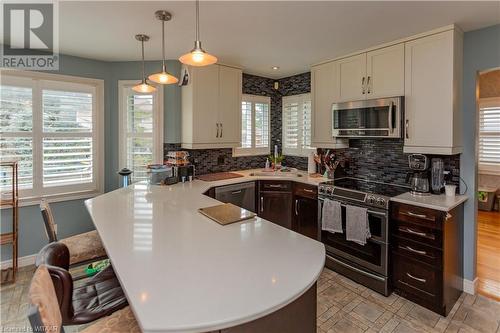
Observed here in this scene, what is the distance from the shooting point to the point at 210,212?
6.61 ft

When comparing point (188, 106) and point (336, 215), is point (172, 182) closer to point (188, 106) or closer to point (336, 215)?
point (188, 106)

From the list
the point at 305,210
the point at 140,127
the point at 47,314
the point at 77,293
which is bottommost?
the point at 77,293

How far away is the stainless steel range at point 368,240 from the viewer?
8.54ft

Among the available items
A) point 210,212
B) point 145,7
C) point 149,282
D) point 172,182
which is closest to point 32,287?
point 149,282

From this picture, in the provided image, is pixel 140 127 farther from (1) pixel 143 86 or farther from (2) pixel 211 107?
(1) pixel 143 86

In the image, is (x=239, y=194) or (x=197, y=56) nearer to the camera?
(x=197, y=56)

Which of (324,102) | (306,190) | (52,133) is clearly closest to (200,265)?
(306,190)

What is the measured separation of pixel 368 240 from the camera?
271 centimetres

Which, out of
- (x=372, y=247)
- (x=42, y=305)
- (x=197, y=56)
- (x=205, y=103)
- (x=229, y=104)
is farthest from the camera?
(x=229, y=104)

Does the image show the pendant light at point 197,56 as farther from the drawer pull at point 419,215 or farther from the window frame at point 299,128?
the window frame at point 299,128

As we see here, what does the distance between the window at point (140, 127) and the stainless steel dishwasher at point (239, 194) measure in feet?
3.30

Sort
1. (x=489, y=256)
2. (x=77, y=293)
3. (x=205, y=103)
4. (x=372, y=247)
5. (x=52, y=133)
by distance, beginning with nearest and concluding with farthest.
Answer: (x=77, y=293) < (x=372, y=247) < (x=52, y=133) < (x=489, y=256) < (x=205, y=103)

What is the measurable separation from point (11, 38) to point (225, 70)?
2282 millimetres

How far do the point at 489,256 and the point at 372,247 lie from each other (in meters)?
1.90
